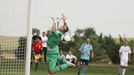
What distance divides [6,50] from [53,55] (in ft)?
5.54

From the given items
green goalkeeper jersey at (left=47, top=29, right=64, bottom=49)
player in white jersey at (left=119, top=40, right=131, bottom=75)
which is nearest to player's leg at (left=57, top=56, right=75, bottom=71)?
green goalkeeper jersey at (left=47, top=29, right=64, bottom=49)

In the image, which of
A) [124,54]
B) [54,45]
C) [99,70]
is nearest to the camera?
[54,45]

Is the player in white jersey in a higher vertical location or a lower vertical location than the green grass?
higher

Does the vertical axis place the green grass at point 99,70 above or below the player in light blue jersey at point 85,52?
below

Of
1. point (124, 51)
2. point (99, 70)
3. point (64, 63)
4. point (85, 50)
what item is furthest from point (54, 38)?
point (99, 70)

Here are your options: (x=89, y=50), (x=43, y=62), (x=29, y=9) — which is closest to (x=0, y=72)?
(x=29, y=9)

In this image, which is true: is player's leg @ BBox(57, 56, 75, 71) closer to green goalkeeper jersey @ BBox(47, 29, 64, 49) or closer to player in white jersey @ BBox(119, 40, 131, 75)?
green goalkeeper jersey @ BBox(47, 29, 64, 49)

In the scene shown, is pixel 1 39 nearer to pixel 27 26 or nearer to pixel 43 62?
pixel 27 26

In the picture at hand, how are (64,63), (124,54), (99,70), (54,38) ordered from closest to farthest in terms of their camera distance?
(54,38)
(64,63)
(124,54)
(99,70)

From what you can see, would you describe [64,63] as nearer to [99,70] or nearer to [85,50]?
[85,50]

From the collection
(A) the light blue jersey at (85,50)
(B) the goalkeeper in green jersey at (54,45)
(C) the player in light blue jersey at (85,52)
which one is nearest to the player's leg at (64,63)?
(B) the goalkeeper in green jersey at (54,45)

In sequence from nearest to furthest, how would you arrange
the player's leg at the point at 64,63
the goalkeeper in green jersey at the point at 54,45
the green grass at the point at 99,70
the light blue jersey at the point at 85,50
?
the goalkeeper in green jersey at the point at 54,45 < the player's leg at the point at 64,63 < the light blue jersey at the point at 85,50 < the green grass at the point at 99,70

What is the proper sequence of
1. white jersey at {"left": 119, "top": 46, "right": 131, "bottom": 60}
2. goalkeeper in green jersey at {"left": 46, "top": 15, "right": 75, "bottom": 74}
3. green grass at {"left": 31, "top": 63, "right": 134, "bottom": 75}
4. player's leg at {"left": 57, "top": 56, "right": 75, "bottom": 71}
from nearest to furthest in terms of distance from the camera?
goalkeeper in green jersey at {"left": 46, "top": 15, "right": 75, "bottom": 74}
player's leg at {"left": 57, "top": 56, "right": 75, "bottom": 71}
white jersey at {"left": 119, "top": 46, "right": 131, "bottom": 60}
green grass at {"left": 31, "top": 63, "right": 134, "bottom": 75}

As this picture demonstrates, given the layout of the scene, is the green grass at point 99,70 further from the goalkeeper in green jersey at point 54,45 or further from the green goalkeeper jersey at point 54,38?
the green goalkeeper jersey at point 54,38
